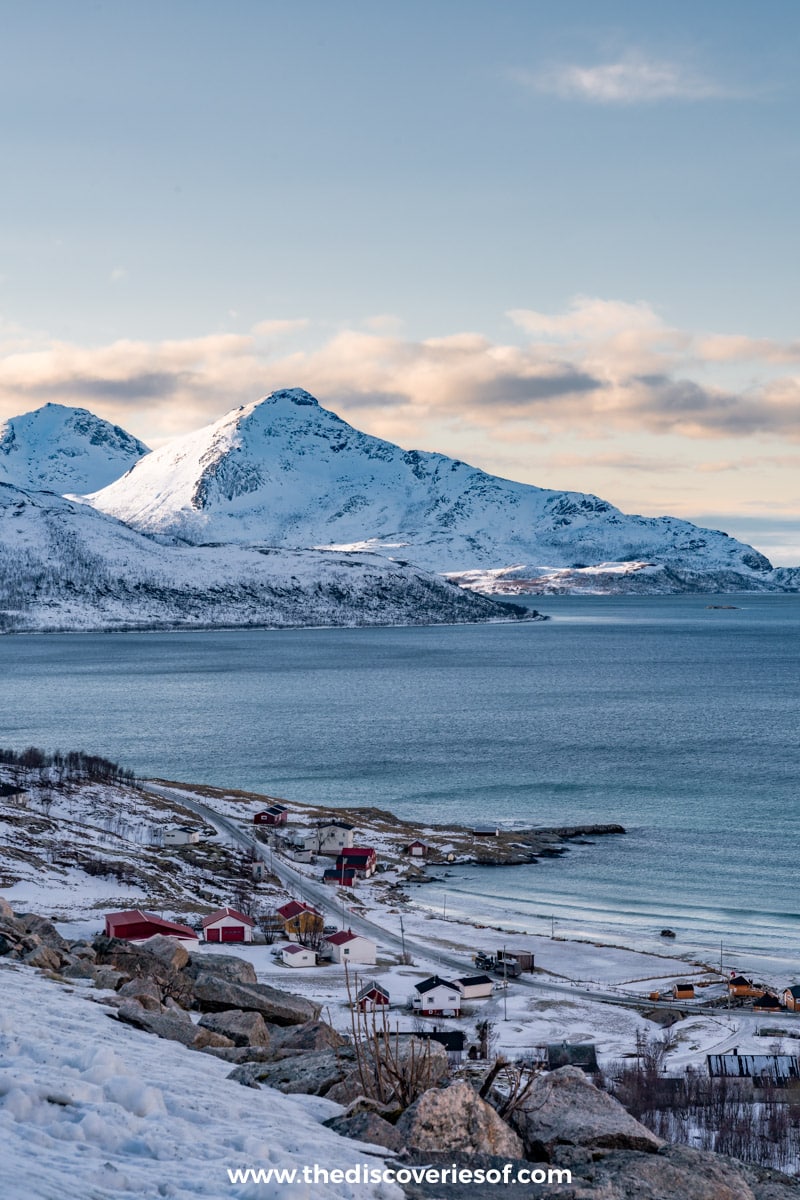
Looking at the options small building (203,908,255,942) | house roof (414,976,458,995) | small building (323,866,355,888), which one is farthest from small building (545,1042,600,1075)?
small building (323,866,355,888)

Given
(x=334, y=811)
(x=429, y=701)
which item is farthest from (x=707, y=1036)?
(x=429, y=701)

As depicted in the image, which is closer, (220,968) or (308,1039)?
(308,1039)

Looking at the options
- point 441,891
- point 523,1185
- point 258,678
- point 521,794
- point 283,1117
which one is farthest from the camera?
point 258,678

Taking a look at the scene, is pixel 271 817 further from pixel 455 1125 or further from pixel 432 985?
pixel 455 1125

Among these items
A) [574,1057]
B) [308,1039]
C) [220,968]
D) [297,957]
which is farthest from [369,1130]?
[297,957]

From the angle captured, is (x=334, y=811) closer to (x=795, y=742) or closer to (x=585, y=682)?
(x=795, y=742)

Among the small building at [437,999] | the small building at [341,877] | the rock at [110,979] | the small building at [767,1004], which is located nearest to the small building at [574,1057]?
the small building at [437,999]

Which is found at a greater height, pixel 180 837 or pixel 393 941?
pixel 180 837
